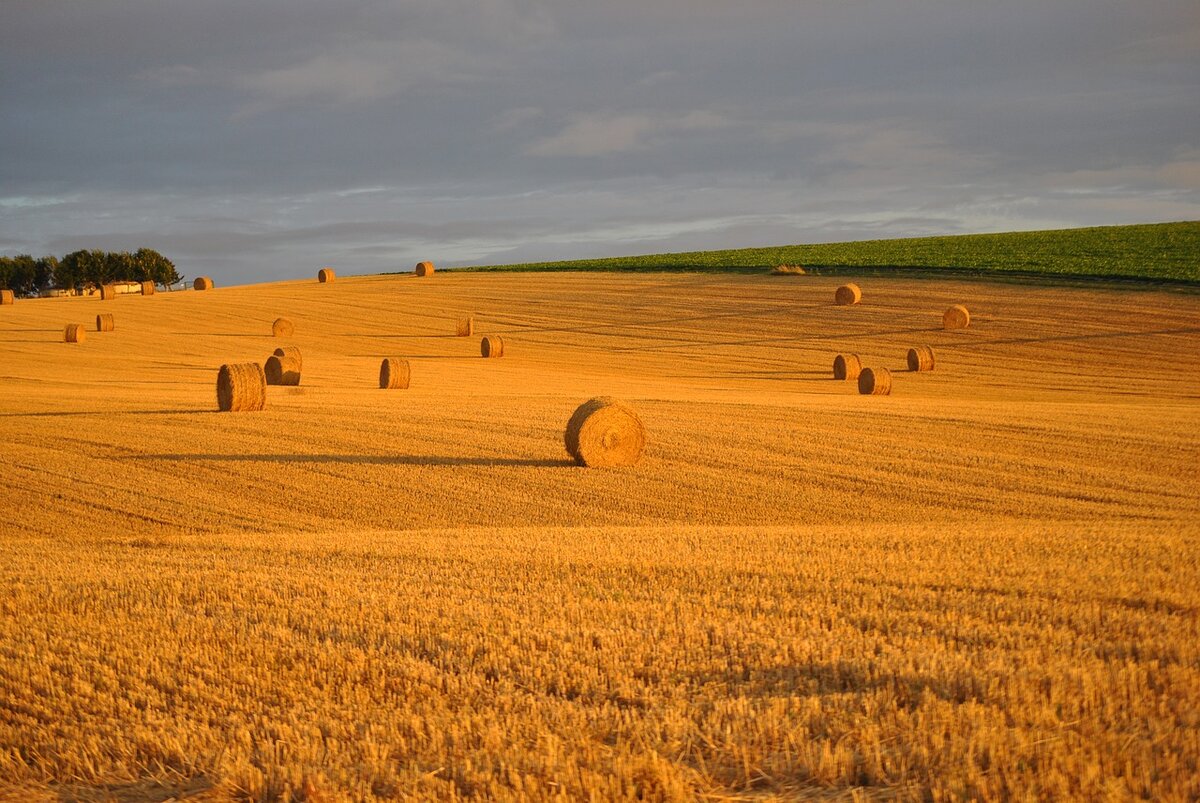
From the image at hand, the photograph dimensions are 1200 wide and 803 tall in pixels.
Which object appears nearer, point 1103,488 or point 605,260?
point 1103,488

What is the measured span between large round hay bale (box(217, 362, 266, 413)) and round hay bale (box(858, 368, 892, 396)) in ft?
53.9

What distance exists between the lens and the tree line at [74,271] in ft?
351

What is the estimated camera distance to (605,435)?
17.4 m

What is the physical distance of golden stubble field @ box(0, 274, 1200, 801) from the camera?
4109 mm

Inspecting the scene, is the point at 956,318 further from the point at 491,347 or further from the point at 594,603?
the point at 594,603

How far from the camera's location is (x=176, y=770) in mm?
4266

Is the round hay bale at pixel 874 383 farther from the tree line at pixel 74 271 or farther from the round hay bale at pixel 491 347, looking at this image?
the tree line at pixel 74 271

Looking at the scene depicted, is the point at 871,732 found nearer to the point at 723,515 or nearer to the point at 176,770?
the point at 176,770

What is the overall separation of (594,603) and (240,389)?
17.1 m

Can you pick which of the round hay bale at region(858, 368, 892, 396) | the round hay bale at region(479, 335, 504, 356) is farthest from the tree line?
the round hay bale at region(858, 368, 892, 396)

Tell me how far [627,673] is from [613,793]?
141 cm

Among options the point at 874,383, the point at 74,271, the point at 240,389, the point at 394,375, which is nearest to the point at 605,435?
the point at 240,389

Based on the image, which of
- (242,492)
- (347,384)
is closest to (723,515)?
(242,492)

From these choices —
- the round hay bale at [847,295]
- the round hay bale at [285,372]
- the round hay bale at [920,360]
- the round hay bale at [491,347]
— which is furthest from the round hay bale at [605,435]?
the round hay bale at [847,295]
